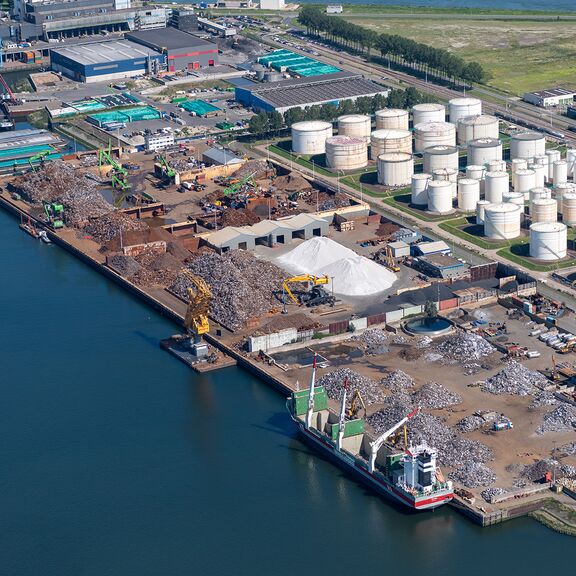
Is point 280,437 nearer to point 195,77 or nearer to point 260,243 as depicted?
point 260,243

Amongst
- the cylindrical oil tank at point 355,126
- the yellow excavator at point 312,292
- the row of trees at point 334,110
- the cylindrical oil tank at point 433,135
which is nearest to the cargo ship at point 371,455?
the yellow excavator at point 312,292

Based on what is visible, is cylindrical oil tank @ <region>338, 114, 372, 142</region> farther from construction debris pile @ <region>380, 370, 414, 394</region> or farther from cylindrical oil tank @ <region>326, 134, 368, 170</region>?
construction debris pile @ <region>380, 370, 414, 394</region>

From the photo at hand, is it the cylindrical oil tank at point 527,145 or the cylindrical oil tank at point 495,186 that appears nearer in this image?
the cylindrical oil tank at point 495,186

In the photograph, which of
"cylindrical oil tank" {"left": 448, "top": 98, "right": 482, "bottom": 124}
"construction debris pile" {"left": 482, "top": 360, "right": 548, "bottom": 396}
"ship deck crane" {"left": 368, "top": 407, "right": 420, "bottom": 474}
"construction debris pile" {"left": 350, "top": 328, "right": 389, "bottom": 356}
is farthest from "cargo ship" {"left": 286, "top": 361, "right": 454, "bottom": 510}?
"cylindrical oil tank" {"left": 448, "top": 98, "right": 482, "bottom": 124}

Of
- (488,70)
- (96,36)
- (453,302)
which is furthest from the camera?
(96,36)

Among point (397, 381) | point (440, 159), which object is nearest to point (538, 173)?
point (440, 159)

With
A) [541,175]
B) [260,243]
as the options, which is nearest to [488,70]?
[541,175]

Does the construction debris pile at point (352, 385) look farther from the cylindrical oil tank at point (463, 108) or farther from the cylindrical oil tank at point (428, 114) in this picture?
the cylindrical oil tank at point (463, 108)
